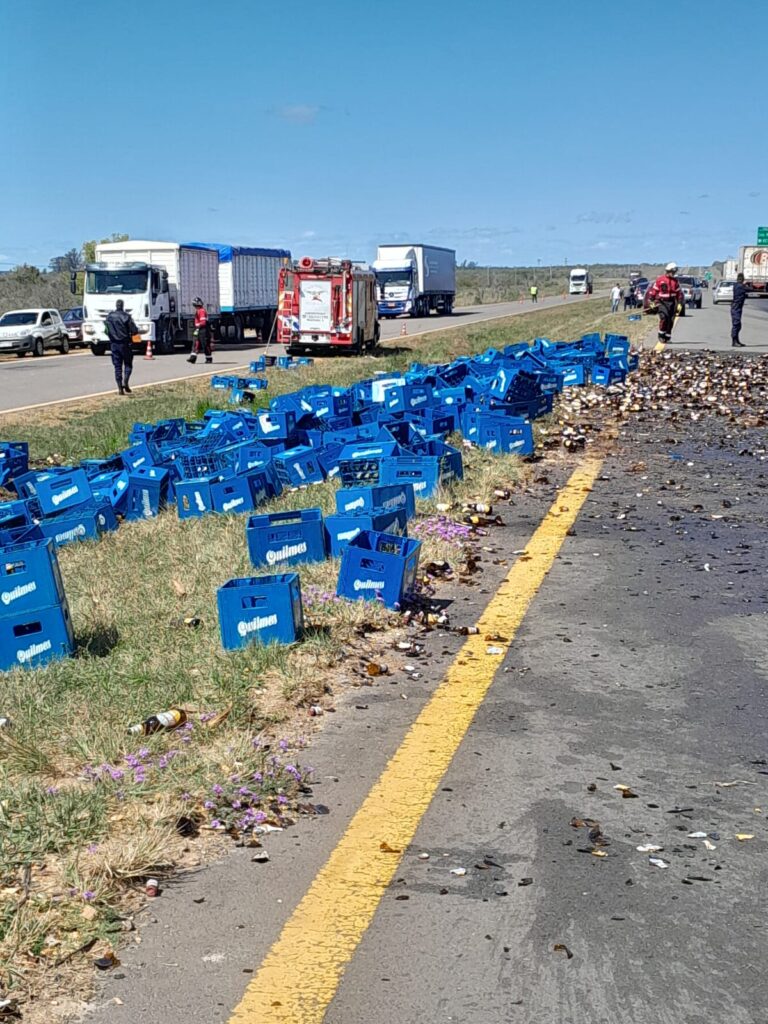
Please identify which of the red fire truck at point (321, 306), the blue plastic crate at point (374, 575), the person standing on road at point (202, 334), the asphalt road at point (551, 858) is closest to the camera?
the asphalt road at point (551, 858)

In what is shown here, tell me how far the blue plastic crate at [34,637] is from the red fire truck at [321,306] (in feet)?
91.7

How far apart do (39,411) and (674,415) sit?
994 cm

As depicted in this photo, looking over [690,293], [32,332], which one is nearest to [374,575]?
[32,332]

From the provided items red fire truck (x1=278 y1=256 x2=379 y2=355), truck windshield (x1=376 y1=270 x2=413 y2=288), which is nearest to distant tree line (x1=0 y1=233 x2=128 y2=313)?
truck windshield (x1=376 y1=270 x2=413 y2=288)

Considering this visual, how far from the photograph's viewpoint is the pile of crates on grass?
6676mm

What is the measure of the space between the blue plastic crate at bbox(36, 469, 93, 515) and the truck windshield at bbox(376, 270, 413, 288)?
56.5 m

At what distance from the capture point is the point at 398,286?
6531 cm

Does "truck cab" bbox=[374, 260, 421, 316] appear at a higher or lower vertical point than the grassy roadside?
higher

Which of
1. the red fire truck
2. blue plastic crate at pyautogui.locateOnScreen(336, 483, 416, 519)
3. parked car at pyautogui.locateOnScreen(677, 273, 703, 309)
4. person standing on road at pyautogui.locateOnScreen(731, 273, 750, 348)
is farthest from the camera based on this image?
parked car at pyautogui.locateOnScreen(677, 273, 703, 309)

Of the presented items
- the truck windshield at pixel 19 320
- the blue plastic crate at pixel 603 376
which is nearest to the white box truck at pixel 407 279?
the truck windshield at pixel 19 320

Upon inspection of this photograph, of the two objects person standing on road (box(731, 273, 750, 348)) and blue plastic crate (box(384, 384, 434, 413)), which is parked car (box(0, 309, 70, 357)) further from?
blue plastic crate (box(384, 384, 434, 413))

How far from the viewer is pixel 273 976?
3.23 m

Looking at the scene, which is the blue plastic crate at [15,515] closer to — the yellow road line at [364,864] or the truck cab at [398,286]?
the yellow road line at [364,864]

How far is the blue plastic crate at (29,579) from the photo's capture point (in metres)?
6.00
